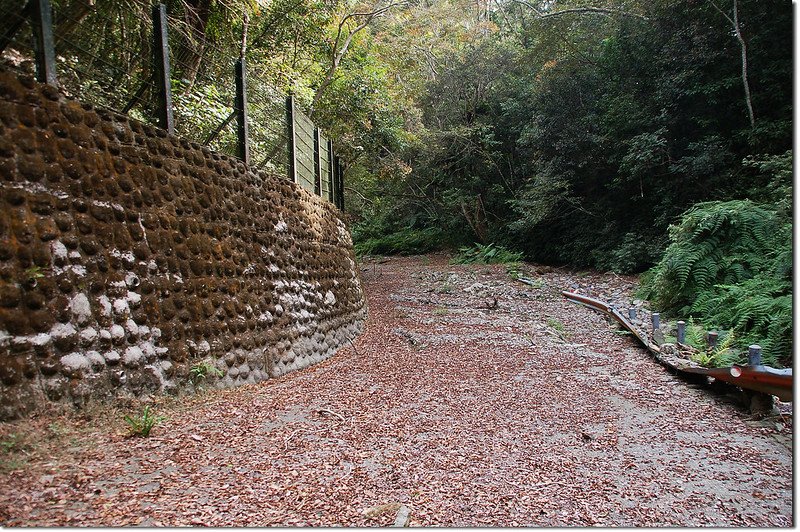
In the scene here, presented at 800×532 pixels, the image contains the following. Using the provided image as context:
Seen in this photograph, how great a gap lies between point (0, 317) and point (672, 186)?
1423cm

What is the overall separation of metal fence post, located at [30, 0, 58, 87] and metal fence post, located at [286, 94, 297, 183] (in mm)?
3697

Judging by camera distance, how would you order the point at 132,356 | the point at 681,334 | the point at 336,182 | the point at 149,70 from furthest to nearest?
the point at 336,182 < the point at 681,334 < the point at 149,70 < the point at 132,356

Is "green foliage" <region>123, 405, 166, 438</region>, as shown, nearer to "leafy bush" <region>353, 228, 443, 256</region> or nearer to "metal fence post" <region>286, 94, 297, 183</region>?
"metal fence post" <region>286, 94, 297, 183</region>

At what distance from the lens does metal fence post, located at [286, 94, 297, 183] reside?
6969 mm

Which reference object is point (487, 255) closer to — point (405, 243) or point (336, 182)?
point (405, 243)

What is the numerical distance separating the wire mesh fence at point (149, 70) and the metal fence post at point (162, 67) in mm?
18

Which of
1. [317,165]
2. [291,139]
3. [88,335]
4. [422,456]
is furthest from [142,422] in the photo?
[317,165]

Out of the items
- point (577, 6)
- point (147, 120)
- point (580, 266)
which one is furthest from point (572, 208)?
point (147, 120)

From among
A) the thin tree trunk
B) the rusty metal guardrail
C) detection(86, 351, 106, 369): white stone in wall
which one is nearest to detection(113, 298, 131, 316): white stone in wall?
detection(86, 351, 106, 369): white stone in wall

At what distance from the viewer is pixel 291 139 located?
7.13m

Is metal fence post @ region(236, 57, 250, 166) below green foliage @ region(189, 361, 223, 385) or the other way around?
the other way around

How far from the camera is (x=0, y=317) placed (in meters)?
2.78

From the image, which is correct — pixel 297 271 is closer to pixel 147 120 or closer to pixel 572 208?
pixel 147 120

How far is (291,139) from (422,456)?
5.33 metres
